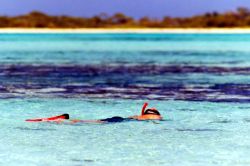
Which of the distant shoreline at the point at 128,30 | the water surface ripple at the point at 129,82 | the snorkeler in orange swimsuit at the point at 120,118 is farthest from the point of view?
the distant shoreline at the point at 128,30

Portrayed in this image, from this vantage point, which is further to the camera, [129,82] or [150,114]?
[129,82]

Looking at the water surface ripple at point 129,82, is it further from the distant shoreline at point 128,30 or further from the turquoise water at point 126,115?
the distant shoreline at point 128,30

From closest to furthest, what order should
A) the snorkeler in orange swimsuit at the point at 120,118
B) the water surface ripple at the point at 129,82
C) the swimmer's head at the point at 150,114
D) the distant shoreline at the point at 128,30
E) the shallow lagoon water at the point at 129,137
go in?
the shallow lagoon water at the point at 129,137, the snorkeler in orange swimsuit at the point at 120,118, the swimmer's head at the point at 150,114, the water surface ripple at the point at 129,82, the distant shoreline at the point at 128,30

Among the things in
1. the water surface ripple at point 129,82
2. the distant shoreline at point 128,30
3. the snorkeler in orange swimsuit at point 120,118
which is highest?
the snorkeler in orange swimsuit at point 120,118

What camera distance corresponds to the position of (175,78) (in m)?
22.9

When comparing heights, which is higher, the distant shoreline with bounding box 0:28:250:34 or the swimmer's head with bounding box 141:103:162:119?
the swimmer's head with bounding box 141:103:162:119

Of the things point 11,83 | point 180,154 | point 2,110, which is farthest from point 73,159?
point 11,83

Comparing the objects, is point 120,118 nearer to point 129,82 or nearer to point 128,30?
point 129,82

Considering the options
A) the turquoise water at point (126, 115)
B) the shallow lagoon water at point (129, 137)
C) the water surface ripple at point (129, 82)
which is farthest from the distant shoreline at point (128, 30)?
the shallow lagoon water at point (129, 137)

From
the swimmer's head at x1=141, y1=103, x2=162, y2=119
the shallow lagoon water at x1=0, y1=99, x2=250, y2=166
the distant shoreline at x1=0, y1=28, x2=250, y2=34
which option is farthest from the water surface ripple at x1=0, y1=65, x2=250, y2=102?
the distant shoreline at x1=0, y1=28, x2=250, y2=34

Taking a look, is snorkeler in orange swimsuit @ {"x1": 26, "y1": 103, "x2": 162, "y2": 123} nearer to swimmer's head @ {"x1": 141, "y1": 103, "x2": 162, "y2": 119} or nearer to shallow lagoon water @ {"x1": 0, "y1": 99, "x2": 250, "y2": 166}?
swimmer's head @ {"x1": 141, "y1": 103, "x2": 162, "y2": 119}

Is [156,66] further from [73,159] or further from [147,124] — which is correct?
[73,159]

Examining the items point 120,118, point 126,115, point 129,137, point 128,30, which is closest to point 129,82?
point 126,115

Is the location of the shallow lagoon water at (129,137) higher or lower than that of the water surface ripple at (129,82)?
higher
